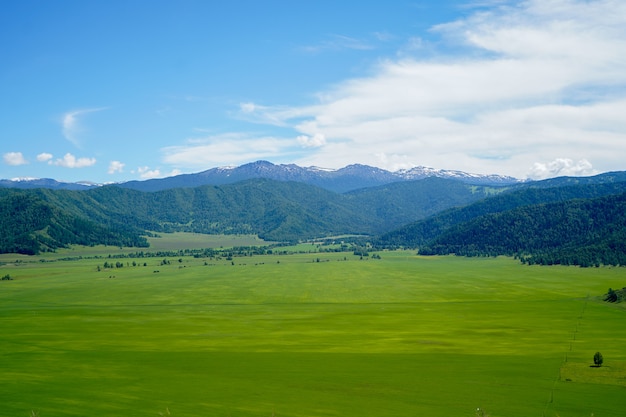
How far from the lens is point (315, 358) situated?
90.9 m

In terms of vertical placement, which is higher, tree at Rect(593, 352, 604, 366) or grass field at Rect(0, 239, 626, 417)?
tree at Rect(593, 352, 604, 366)

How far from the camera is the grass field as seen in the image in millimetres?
66000

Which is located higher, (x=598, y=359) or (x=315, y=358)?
(x=598, y=359)

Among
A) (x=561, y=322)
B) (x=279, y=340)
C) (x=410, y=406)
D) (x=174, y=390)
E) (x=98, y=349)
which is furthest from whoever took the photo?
(x=561, y=322)

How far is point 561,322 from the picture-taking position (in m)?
125

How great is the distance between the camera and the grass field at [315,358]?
6600cm

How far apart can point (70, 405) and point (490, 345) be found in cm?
6842

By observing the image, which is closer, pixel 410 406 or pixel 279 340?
pixel 410 406

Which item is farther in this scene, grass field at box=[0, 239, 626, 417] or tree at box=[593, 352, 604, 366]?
tree at box=[593, 352, 604, 366]

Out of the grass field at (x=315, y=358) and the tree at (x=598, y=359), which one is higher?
the tree at (x=598, y=359)

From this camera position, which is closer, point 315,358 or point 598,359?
point 598,359

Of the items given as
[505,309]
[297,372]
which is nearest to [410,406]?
[297,372]

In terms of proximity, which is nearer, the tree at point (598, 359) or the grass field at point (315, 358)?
the grass field at point (315, 358)

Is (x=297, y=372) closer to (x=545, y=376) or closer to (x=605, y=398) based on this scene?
(x=545, y=376)
